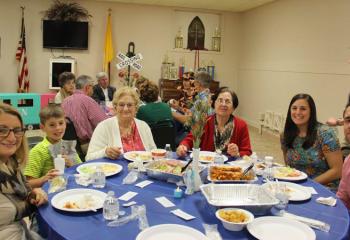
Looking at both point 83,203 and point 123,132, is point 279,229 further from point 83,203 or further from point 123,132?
point 123,132

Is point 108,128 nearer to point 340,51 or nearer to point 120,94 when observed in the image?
point 120,94

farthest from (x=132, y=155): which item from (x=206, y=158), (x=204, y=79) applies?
(x=204, y=79)

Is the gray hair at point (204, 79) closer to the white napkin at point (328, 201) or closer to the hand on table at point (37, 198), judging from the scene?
the white napkin at point (328, 201)

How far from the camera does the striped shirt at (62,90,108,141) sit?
3459 mm

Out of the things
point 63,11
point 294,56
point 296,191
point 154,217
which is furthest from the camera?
point 63,11

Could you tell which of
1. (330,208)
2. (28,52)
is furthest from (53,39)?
(330,208)

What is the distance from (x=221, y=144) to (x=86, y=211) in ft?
4.78

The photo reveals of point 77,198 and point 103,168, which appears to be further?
point 103,168

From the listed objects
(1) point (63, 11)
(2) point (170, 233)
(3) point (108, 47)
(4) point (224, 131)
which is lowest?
(2) point (170, 233)

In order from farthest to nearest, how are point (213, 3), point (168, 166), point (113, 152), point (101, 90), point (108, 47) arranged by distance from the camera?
point (108, 47) < point (213, 3) < point (101, 90) < point (113, 152) < point (168, 166)

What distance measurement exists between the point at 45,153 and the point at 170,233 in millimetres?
1113

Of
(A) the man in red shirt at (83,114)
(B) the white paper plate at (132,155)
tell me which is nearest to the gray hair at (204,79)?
(A) the man in red shirt at (83,114)

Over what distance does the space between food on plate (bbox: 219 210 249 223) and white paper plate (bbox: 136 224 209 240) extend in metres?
0.15

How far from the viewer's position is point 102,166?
2.10m
